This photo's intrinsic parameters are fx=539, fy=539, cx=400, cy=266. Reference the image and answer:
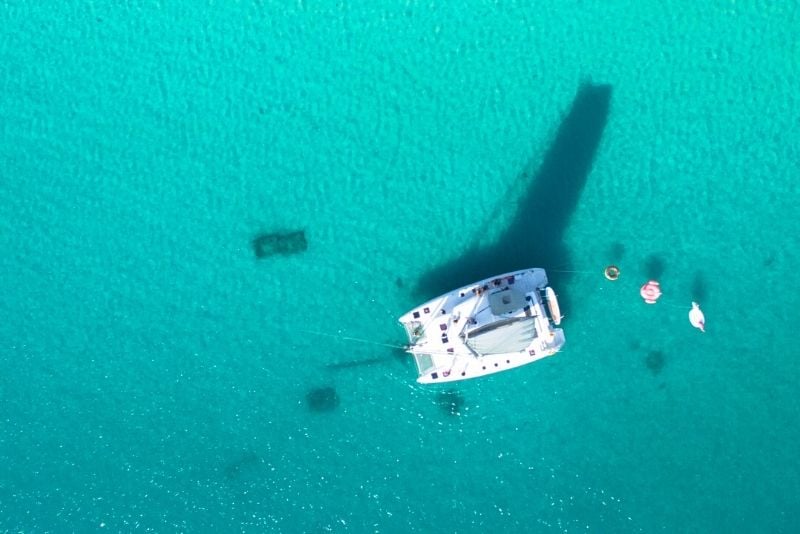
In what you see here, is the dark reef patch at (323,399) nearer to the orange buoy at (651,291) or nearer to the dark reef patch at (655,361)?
the dark reef patch at (655,361)

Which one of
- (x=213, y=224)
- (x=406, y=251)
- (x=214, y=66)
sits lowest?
(x=406, y=251)

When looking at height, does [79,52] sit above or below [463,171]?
above

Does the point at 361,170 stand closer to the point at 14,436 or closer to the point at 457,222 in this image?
the point at 457,222

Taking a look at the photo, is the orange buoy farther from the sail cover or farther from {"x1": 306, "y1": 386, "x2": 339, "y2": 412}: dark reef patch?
{"x1": 306, "y1": 386, "x2": 339, "y2": 412}: dark reef patch

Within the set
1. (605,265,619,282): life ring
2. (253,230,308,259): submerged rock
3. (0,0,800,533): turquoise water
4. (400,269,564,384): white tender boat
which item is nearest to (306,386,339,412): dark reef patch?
(0,0,800,533): turquoise water

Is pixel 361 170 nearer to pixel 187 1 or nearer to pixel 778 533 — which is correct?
pixel 187 1

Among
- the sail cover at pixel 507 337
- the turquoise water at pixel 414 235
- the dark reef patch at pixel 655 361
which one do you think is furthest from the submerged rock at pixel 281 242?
the dark reef patch at pixel 655 361

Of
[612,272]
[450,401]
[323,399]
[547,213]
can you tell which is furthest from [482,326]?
[323,399]

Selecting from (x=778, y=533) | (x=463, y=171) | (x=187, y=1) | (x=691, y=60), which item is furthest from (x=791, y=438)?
(x=187, y=1)
